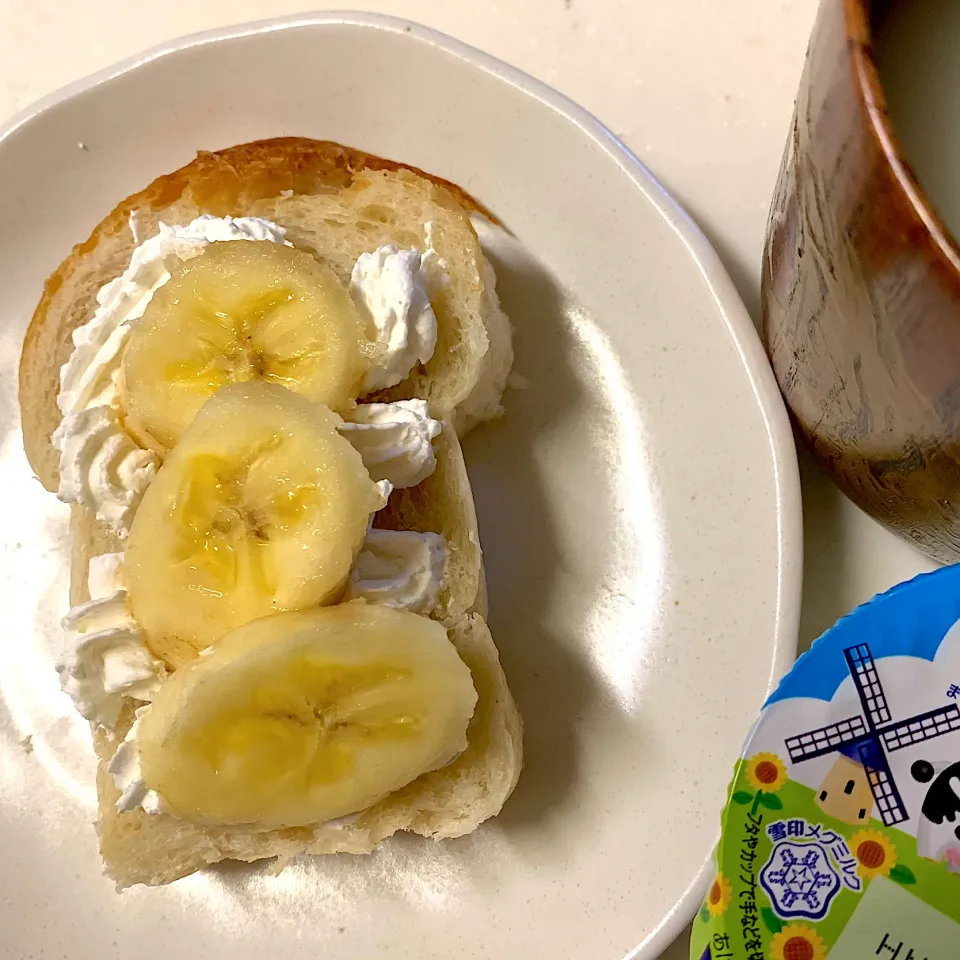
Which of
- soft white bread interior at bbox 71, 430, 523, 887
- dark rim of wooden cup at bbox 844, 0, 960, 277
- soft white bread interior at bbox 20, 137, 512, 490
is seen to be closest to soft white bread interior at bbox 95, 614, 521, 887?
soft white bread interior at bbox 71, 430, 523, 887

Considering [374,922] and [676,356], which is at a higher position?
[676,356]

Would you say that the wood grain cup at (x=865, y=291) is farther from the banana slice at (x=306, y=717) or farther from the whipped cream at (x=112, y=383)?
the whipped cream at (x=112, y=383)

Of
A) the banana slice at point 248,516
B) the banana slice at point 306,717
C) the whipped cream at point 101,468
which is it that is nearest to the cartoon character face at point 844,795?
the banana slice at point 306,717

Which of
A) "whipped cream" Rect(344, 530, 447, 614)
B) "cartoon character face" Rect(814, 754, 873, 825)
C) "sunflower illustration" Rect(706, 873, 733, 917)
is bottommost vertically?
"sunflower illustration" Rect(706, 873, 733, 917)

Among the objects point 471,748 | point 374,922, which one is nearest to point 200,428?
point 471,748

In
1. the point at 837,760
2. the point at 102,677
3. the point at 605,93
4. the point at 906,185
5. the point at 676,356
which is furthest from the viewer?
the point at 605,93

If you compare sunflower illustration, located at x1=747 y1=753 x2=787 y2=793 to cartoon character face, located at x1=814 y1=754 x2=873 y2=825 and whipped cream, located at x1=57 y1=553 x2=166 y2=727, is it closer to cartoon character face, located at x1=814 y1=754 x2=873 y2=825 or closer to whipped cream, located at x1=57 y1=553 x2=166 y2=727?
cartoon character face, located at x1=814 y1=754 x2=873 y2=825

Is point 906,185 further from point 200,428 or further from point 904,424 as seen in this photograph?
point 200,428
